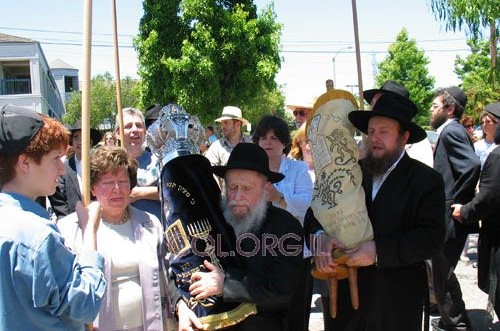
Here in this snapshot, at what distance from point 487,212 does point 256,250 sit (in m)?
2.50

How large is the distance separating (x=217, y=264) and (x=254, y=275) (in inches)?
8.0

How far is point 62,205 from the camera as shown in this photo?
172 inches

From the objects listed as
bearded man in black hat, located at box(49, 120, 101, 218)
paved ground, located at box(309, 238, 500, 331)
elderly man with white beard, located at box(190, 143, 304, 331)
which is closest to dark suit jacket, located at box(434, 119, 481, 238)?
paved ground, located at box(309, 238, 500, 331)

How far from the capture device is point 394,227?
2.77 metres

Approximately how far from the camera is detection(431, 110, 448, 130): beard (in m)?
5.03

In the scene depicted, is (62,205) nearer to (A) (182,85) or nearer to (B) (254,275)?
(B) (254,275)

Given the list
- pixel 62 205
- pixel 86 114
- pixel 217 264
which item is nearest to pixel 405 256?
pixel 217 264

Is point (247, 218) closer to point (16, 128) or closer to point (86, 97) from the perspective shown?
point (86, 97)

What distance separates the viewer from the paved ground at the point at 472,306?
16.5 ft

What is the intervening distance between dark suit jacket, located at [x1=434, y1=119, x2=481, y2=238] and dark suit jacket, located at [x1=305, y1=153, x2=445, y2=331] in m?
2.10

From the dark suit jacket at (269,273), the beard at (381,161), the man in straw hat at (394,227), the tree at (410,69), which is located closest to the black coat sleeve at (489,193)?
the man in straw hat at (394,227)

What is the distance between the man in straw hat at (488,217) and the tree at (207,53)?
967 cm

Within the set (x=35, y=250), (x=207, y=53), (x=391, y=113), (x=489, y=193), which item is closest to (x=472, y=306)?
(x=489, y=193)

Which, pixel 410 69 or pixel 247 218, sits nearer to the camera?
pixel 247 218
